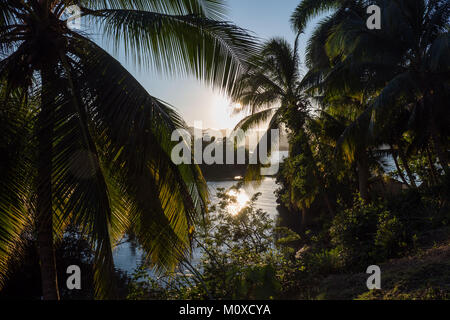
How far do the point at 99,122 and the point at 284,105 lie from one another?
9886 millimetres

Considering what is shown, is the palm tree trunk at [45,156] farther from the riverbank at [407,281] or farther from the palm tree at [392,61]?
the palm tree at [392,61]

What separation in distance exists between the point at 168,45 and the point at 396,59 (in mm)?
8087

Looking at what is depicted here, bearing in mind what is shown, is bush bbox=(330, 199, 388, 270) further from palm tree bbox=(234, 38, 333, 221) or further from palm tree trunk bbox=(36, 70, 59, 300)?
palm tree trunk bbox=(36, 70, 59, 300)

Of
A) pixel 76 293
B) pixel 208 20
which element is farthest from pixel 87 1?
pixel 76 293

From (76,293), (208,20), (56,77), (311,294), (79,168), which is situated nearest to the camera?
(79,168)

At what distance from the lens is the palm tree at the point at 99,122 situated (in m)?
2.55

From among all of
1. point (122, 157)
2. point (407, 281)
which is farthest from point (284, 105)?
point (122, 157)

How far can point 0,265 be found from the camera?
3.40 m

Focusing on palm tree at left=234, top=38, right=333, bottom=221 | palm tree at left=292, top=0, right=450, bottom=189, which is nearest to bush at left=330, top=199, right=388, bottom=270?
palm tree at left=292, top=0, right=450, bottom=189

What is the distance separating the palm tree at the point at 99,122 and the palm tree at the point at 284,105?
788cm

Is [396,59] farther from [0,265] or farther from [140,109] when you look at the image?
[0,265]

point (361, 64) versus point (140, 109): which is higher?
point (361, 64)

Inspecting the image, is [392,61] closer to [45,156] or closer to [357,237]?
[357,237]

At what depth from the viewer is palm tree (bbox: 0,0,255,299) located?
8.36 ft
